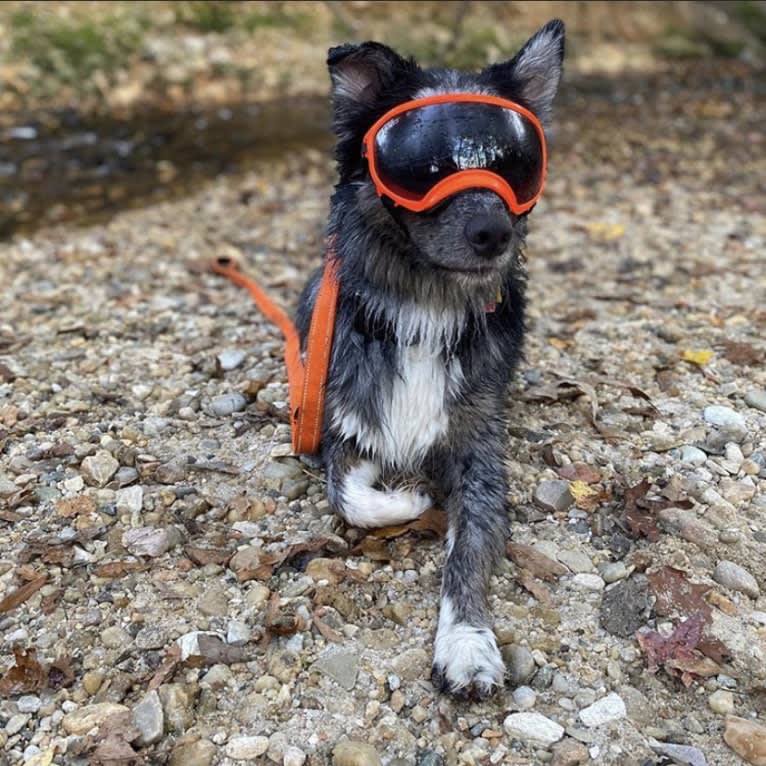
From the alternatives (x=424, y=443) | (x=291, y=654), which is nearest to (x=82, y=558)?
(x=291, y=654)

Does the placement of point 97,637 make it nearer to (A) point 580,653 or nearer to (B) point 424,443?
(B) point 424,443

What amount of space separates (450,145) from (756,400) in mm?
2592

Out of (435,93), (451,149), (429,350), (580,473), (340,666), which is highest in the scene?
(435,93)

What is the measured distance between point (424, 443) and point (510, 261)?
0.94 metres

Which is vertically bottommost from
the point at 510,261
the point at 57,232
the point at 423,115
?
the point at 57,232

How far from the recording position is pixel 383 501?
3.67 metres

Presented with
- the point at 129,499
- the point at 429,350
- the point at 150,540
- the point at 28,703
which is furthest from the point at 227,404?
the point at 28,703

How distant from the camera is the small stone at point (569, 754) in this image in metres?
2.71

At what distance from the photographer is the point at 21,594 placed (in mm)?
3307

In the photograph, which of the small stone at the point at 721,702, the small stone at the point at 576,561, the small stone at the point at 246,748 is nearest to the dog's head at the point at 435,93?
the small stone at the point at 576,561

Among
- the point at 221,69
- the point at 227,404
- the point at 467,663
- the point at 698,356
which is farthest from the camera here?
the point at 221,69

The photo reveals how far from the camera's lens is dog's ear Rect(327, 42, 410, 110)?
3154 millimetres

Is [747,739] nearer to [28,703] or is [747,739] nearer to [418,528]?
[418,528]

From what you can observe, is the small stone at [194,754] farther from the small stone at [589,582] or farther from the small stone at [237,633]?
the small stone at [589,582]
